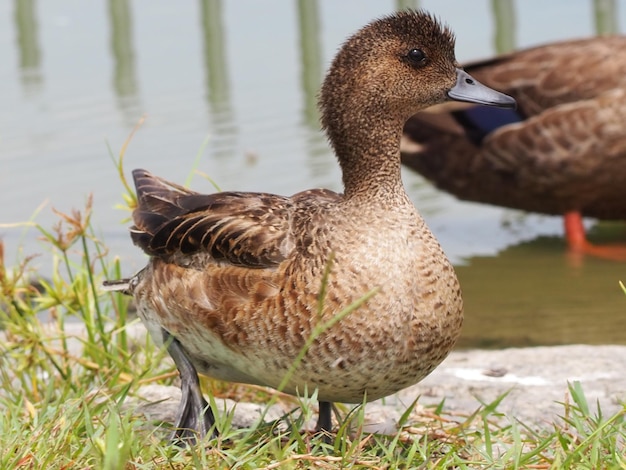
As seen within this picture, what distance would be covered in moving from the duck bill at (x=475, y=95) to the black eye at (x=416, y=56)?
0.14 meters

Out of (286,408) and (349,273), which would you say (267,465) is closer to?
(349,273)

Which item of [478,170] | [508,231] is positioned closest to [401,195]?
[478,170]

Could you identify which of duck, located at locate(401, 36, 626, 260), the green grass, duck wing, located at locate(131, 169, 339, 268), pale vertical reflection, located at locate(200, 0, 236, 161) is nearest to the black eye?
duck wing, located at locate(131, 169, 339, 268)

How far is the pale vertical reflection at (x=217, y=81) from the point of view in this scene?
9.91 m

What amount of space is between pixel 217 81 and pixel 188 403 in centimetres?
828

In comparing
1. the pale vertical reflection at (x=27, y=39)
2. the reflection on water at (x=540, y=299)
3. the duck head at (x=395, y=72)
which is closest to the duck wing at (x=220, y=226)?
the duck head at (x=395, y=72)

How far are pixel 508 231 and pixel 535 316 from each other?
209cm

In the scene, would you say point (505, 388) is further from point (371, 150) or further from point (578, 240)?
point (578, 240)

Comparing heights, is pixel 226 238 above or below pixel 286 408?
above

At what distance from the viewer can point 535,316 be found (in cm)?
666

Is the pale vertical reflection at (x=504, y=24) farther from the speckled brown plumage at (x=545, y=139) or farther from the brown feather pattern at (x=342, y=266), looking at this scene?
the brown feather pattern at (x=342, y=266)

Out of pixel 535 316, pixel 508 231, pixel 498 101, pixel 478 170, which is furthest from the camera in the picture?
pixel 508 231

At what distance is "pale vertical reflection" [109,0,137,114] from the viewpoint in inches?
470

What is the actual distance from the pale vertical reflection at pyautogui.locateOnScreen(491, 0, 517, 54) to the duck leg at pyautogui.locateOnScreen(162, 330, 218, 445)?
360 inches
